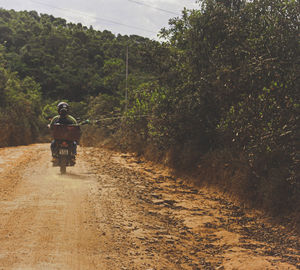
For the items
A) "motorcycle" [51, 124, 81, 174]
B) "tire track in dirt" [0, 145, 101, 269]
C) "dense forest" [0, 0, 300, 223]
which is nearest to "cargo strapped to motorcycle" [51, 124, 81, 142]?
"motorcycle" [51, 124, 81, 174]

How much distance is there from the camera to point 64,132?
10.3 m

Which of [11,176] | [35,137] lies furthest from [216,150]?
[35,137]

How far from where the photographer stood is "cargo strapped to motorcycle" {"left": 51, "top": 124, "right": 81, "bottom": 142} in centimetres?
1028

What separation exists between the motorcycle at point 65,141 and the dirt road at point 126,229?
2.11ft

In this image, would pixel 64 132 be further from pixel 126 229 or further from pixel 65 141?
pixel 126 229

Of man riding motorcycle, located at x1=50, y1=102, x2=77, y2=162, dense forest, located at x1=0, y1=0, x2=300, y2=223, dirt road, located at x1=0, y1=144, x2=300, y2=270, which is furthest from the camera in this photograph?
man riding motorcycle, located at x1=50, y1=102, x2=77, y2=162

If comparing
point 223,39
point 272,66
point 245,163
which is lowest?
point 245,163

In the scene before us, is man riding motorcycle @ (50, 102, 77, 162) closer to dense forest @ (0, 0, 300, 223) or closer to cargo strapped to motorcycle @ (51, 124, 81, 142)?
cargo strapped to motorcycle @ (51, 124, 81, 142)

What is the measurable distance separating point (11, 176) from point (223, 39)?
7778mm

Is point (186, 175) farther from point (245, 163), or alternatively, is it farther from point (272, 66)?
point (272, 66)

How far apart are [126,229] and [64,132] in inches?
200

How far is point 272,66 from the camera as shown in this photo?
23.8ft

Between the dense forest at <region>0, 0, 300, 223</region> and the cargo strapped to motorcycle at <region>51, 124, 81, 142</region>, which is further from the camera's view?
the cargo strapped to motorcycle at <region>51, 124, 81, 142</region>

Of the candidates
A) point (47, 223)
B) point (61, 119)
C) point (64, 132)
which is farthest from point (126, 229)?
point (61, 119)
